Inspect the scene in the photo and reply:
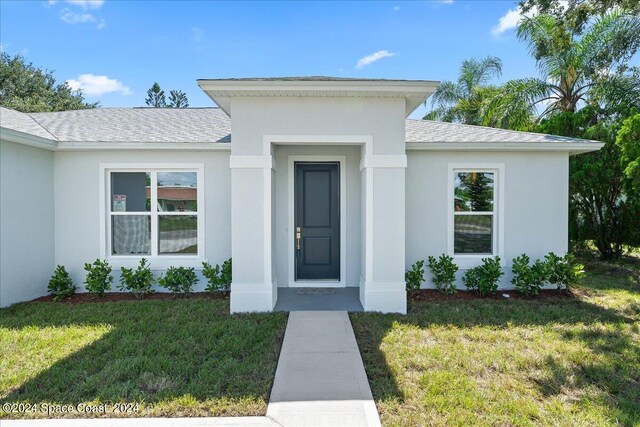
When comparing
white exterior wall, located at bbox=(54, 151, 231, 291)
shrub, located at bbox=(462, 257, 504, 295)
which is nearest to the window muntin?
shrub, located at bbox=(462, 257, 504, 295)

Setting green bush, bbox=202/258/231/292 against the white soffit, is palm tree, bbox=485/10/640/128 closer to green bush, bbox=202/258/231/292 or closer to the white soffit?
the white soffit

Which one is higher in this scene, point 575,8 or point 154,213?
point 575,8

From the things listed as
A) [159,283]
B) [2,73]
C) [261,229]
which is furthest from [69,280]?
[2,73]

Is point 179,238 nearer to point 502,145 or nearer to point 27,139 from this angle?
point 27,139

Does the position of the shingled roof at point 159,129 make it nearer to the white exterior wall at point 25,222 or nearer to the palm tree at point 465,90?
the white exterior wall at point 25,222

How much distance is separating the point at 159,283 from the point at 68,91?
3094cm

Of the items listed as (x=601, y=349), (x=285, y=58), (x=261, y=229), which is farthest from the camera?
(x=285, y=58)

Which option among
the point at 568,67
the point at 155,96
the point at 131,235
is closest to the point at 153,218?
the point at 131,235

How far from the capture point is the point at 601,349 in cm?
468

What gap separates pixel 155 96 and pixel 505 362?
150 ft

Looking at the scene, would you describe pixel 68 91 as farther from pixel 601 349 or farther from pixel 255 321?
pixel 601 349

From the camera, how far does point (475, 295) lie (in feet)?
24.0

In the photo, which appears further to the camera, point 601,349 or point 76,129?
point 76,129

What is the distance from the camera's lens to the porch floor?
6367 mm
